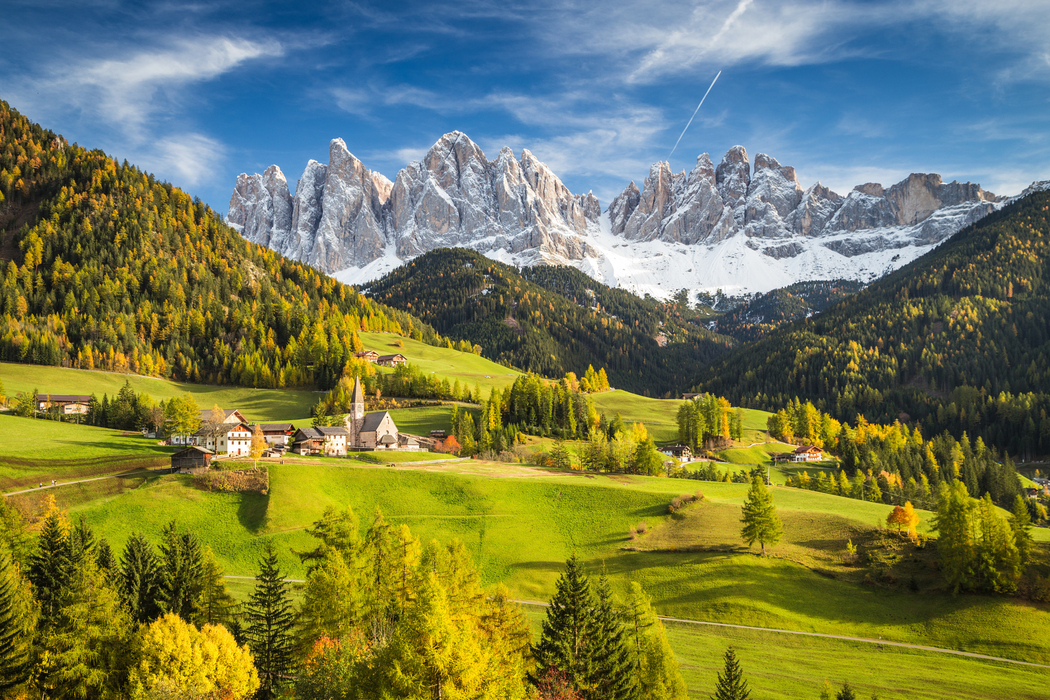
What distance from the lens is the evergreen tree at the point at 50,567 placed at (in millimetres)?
34750

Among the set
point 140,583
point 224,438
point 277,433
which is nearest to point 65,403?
point 277,433

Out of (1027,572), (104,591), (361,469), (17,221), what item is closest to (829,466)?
(1027,572)

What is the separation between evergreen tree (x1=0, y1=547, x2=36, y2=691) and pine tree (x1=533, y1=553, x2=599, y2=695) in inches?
959

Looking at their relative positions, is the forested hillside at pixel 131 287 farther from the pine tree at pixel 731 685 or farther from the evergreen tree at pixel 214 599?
the pine tree at pixel 731 685

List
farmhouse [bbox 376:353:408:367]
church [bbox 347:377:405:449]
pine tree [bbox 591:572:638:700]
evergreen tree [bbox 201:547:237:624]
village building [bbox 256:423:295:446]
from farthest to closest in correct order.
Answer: farmhouse [bbox 376:353:408:367], church [bbox 347:377:405:449], village building [bbox 256:423:295:446], evergreen tree [bbox 201:547:237:624], pine tree [bbox 591:572:638:700]

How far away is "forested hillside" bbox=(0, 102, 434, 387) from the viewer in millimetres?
140750

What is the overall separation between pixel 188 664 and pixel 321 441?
65.6 meters

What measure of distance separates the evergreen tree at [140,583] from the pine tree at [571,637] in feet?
75.4

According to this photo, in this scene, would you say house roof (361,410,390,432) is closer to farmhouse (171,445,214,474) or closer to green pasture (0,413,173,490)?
A: green pasture (0,413,173,490)

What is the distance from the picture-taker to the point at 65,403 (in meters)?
103

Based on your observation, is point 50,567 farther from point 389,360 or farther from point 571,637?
point 389,360

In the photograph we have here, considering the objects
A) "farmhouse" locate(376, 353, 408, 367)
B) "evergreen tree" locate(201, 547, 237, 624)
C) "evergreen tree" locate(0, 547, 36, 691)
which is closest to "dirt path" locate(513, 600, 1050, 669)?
"evergreen tree" locate(201, 547, 237, 624)

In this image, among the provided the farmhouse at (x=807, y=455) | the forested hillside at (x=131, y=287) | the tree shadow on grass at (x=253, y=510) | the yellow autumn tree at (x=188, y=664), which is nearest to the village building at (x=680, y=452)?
the farmhouse at (x=807, y=455)

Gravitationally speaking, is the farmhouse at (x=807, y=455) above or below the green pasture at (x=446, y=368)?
below
